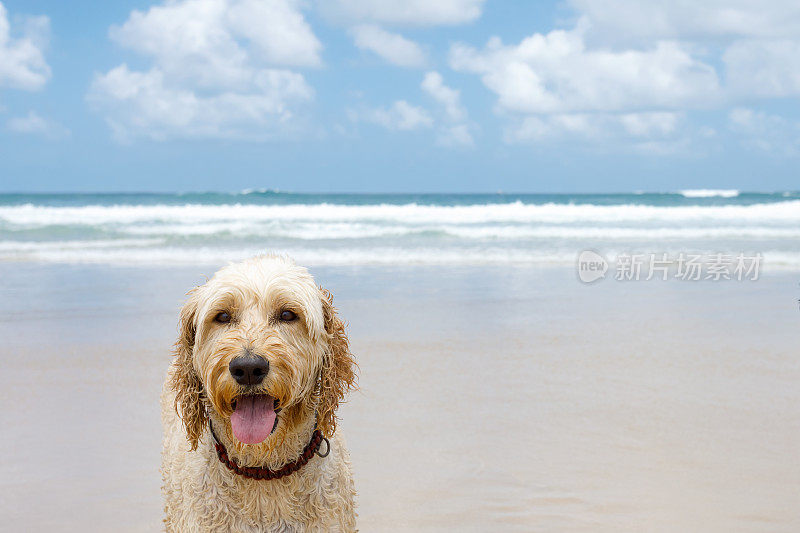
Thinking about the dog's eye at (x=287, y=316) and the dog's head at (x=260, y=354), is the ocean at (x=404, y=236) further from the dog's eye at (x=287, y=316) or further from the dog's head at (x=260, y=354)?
the dog's eye at (x=287, y=316)

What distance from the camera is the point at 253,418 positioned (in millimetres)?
2516

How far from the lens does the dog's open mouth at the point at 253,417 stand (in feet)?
8.21

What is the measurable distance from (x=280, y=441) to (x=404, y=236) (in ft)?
59.3

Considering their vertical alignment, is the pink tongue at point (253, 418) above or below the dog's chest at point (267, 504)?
above

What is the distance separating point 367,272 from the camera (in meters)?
12.8

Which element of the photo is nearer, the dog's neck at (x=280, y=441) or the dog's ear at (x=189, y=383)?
the dog's neck at (x=280, y=441)

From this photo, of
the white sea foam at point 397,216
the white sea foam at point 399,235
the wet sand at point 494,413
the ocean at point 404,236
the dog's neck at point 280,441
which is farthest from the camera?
the white sea foam at point 397,216

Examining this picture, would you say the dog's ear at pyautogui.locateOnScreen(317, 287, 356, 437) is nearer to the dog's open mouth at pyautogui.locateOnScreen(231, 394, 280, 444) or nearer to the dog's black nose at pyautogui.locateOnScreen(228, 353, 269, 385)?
the dog's open mouth at pyautogui.locateOnScreen(231, 394, 280, 444)

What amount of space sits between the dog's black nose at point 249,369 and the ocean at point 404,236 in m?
11.7

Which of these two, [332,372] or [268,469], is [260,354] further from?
[268,469]

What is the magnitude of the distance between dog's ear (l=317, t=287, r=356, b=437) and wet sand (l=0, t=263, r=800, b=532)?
142 cm

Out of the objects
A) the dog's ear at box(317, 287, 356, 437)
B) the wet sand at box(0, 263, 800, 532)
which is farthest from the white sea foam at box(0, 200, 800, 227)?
the dog's ear at box(317, 287, 356, 437)

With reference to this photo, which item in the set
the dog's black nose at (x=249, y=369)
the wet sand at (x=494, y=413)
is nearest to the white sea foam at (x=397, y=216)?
the wet sand at (x=494, y=413)

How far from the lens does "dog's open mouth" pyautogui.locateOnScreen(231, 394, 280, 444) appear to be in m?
2.50
